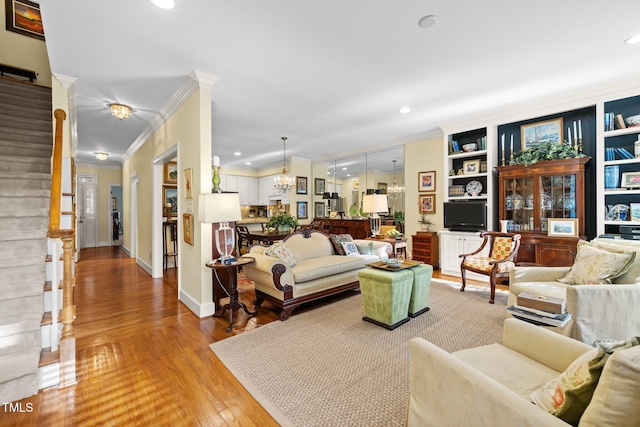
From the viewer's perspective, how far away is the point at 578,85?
11.8ft

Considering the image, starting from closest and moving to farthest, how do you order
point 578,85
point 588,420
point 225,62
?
point 588,420 < point 225,62 < point 578,85

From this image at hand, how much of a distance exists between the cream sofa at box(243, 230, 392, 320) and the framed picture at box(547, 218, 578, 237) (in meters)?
2.51

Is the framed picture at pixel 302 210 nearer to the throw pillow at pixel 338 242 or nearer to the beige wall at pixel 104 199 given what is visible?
the throw pillow at pixel 338 242

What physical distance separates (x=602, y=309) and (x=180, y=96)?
4.76 meters

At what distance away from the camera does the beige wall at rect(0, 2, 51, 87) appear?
425cm

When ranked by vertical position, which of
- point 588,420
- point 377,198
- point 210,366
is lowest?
point 210,366

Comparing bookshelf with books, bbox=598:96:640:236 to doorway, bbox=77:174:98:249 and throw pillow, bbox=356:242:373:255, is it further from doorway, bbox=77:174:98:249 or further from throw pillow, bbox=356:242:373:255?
doorway, bbox=77:174:98:249

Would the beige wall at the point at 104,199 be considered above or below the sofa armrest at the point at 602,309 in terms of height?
above

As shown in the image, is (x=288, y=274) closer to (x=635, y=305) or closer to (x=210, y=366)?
(x=210, y=366)

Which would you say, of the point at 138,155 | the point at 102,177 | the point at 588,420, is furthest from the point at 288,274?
the point at 102,177

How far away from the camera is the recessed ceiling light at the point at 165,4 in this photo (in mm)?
2055

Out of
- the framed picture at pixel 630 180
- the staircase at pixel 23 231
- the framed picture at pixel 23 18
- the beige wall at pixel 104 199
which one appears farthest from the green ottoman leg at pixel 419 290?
the beige wall at pixel 104 199

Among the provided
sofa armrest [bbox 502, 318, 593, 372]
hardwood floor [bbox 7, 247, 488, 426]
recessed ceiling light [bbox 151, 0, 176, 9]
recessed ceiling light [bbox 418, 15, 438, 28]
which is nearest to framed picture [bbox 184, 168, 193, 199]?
hardwood floor [bbox 7, 247, 488, 426]

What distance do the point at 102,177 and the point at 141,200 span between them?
4.38m
